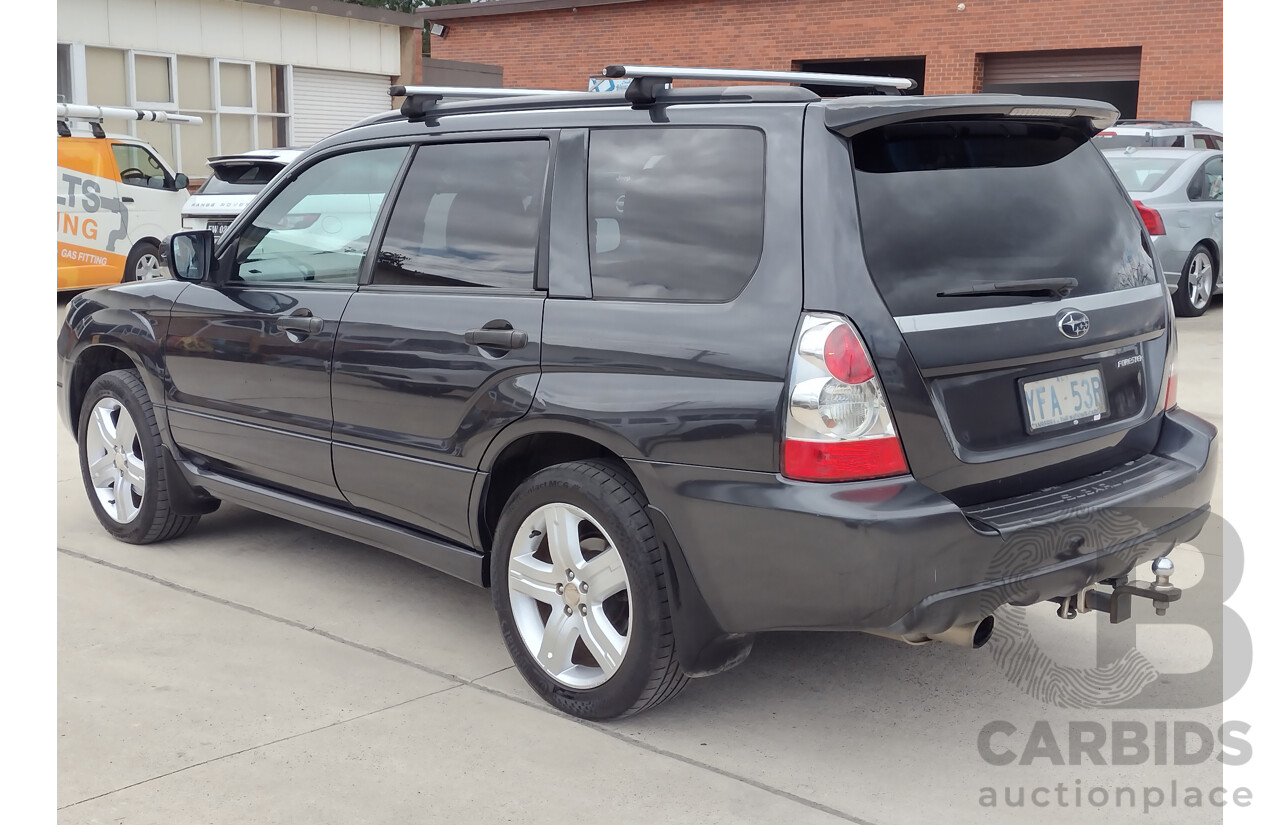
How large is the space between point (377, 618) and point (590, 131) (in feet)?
6.69

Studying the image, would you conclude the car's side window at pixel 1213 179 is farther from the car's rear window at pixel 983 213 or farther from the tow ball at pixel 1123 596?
the tow ball at pixel 1123 596

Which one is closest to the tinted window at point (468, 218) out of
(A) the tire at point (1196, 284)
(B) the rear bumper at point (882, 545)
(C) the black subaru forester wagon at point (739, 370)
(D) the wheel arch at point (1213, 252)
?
(C) the black subaru forester wagon at point (739, 370)

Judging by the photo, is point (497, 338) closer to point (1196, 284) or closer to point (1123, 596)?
point (1123, 596)

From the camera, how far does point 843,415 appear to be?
3.21 meters

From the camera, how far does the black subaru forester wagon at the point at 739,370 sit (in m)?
3.25

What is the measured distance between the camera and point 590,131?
12.7 feet

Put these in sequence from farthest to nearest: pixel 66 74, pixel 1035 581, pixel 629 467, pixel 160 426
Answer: pixel 66 74, pixel 160 426, pixel 629 467, pixel 1035 581

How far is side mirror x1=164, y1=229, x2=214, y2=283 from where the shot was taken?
5.13 m

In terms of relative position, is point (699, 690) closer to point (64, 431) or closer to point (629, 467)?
point (629, 467)

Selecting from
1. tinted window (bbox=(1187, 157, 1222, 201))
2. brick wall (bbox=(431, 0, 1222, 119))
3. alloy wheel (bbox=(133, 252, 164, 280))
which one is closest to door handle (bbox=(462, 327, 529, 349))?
tinted window (bbox=(1187, 157, 1222, 201))

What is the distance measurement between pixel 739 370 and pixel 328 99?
81.8 feet

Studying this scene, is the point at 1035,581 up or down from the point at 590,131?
down

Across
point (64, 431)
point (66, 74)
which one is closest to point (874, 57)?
point (66, 74)

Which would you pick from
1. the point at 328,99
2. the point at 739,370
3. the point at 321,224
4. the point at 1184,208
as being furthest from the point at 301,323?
the point at 328,99
